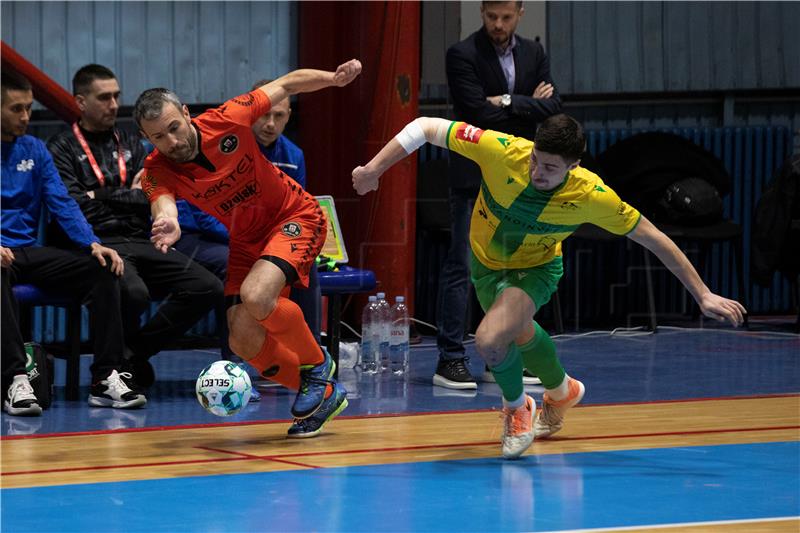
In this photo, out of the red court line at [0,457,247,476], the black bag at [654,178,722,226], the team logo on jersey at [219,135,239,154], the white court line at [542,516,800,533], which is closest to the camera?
the white court line at [542,516,800,533]

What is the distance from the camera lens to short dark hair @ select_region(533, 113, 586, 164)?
18.4 ft

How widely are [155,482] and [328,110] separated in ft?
20.3

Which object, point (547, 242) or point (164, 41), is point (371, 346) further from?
point (164, 41)

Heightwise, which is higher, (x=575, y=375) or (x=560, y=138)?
(x=560, y=138)

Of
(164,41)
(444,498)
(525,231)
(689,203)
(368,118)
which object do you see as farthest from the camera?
(689,203)

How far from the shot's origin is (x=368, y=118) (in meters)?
10.7

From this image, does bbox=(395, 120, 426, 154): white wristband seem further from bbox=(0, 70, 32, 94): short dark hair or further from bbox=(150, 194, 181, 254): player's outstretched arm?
bbox=(0, 70, 32, 94): short dark hair

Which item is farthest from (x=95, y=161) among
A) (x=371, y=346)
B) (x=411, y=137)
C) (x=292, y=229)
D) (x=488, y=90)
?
(x=411, y=137)

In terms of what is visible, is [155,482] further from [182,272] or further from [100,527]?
[182,272]

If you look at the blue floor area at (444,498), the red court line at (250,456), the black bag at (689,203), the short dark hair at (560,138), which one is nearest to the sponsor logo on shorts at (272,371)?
the red court line at (250,456)

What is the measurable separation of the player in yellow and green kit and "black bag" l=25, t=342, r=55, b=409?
2.35 meters

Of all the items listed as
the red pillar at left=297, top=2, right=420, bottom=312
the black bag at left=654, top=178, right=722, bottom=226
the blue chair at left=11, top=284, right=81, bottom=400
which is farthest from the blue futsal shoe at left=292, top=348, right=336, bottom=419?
the black bag at left=654, top=178, right=722, bottom=226

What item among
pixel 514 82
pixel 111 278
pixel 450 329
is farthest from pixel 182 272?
pixel 514 82

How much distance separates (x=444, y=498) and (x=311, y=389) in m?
1.55
